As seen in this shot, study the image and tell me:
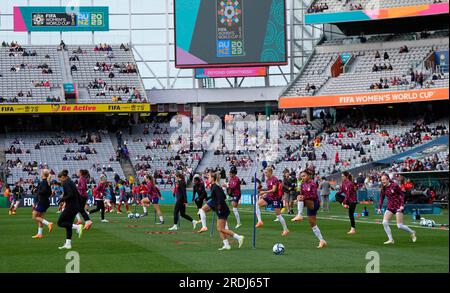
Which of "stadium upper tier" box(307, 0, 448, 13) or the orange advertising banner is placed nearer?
the orange advertising banner

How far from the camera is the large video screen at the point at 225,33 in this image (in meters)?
76.9

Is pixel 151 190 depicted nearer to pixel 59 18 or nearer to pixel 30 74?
pixel 30 74

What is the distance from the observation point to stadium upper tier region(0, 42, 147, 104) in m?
80.0

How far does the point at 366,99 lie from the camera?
72.1 meters

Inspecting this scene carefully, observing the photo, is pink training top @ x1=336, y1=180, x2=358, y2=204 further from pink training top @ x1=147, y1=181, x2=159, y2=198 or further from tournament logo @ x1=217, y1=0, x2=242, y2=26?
tournament logo @ x1=217, y1=0, x2=242, y2=26

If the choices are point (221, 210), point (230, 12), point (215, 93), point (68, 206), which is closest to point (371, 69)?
point (230, 12)

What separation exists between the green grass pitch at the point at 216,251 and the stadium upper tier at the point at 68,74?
44091 millimetres

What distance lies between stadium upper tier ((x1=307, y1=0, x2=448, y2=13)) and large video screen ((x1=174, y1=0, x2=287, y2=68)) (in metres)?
3.28

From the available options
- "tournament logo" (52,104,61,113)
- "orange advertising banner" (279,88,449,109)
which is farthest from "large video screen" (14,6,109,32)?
"orange advertising banner" (279,88,449,109)

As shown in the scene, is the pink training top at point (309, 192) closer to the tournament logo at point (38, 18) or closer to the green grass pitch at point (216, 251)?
the green grass pitch at point (216, 251)

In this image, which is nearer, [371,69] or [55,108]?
[371,69]

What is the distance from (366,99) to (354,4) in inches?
344

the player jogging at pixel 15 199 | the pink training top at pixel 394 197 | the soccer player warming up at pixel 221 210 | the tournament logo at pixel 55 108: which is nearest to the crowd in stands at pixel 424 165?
the pink training top at pixel 394 197

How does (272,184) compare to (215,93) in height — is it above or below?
below
